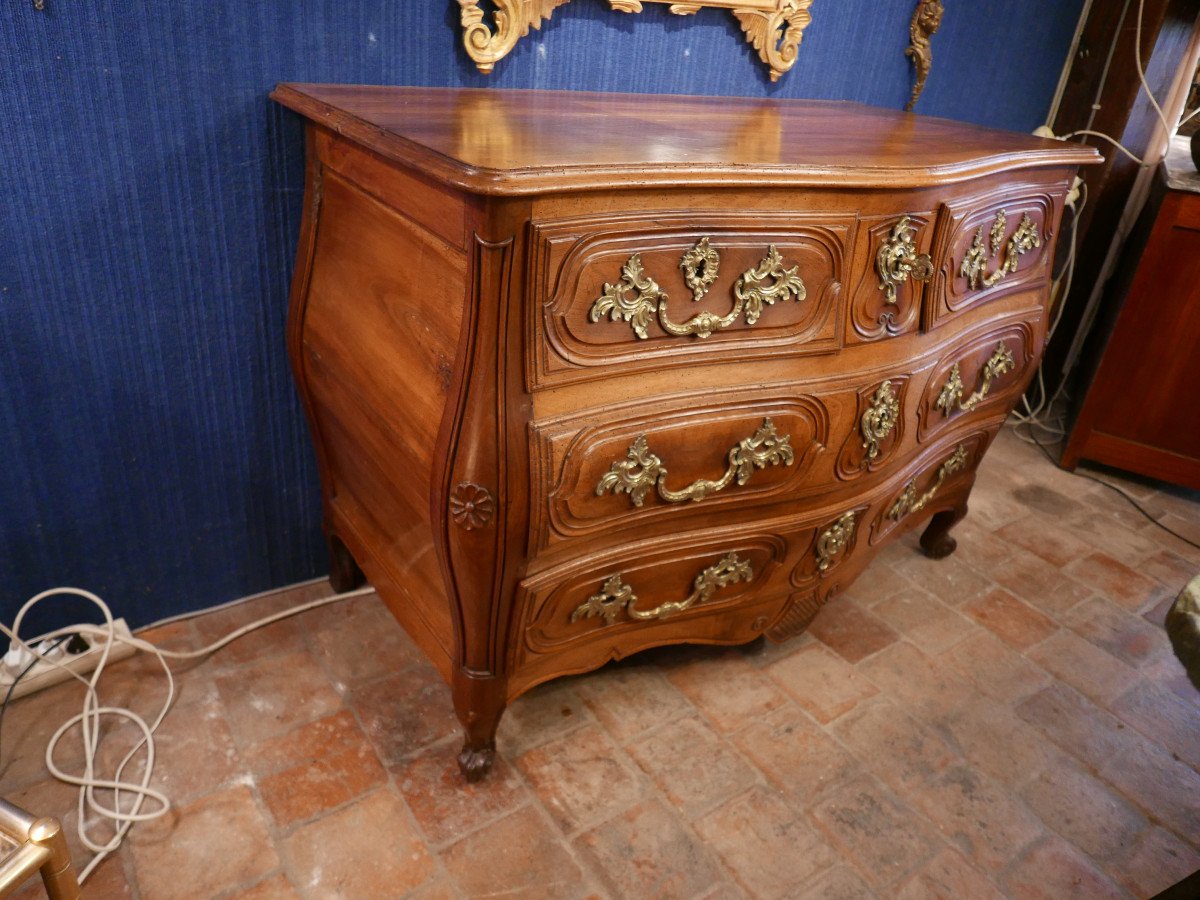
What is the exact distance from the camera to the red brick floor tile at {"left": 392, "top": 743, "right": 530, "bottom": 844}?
57.9 inches

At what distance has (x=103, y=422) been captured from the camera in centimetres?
155

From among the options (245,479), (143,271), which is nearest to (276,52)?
(143,271)

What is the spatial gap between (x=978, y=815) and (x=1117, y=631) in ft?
2.69

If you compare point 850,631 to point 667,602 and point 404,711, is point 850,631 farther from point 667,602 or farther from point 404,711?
point 404,711

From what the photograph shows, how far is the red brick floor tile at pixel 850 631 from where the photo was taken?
1985mm

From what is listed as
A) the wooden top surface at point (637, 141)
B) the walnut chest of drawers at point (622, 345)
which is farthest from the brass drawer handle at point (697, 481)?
the wooden top surface at point (637, 141)

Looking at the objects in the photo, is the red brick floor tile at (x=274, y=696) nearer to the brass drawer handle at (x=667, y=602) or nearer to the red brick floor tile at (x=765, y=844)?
the brass drawer handle at (x=667, y=602)

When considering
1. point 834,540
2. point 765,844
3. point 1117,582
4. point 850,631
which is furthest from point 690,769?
point 1117,582

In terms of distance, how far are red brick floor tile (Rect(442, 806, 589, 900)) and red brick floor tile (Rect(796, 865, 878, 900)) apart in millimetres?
377

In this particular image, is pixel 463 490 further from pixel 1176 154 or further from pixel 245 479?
pixel 1176 154

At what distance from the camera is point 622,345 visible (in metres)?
1.21

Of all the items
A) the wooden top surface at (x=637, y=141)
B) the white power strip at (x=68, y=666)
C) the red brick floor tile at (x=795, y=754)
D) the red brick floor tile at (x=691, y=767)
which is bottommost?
the red brick floor tile at (x=795, y=754)

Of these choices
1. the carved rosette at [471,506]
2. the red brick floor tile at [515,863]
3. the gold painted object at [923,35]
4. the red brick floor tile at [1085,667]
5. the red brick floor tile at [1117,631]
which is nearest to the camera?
the carved rosette at [471,506]

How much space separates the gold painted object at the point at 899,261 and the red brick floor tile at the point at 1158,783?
42.5 inches
